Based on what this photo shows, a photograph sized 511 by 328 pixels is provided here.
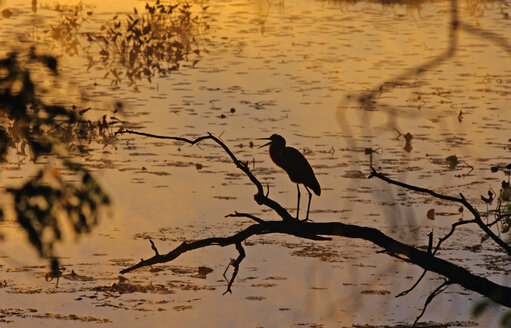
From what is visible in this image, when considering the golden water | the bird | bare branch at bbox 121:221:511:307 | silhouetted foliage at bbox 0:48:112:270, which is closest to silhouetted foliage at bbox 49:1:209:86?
Answer: the golden water

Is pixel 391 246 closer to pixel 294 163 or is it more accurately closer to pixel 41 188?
pixel 41 188

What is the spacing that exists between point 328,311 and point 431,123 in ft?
17.6

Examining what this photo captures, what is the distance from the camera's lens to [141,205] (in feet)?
26.9

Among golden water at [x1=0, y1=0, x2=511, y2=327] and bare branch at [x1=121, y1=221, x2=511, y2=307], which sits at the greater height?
bare branch at [x1=121, y1=221, x2=511, y2=307]

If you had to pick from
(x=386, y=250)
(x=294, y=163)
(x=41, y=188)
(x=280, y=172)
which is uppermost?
(x=41, y=188)

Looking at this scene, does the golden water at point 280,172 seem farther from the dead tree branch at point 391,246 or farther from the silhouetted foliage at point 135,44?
the silhouetted foliage at point 135,44

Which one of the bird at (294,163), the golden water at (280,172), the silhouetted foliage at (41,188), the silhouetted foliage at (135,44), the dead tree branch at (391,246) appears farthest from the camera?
the silhouetted foliage at (135,44)

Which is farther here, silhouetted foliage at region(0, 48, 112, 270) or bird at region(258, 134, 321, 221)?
bird at region(258, 134, 321, 221)

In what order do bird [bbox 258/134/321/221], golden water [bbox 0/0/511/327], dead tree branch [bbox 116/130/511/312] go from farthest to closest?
bird [bbox 258/134/321/221] < golden water [bbox 0/0/511/327] < dead tree branch [bbox 116/130/511/312]

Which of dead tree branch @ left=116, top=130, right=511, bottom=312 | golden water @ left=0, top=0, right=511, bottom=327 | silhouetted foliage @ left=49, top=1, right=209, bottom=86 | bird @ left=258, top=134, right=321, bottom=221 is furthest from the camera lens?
silhouetted foliage @ left=49, top=1, right=209, bottom=86

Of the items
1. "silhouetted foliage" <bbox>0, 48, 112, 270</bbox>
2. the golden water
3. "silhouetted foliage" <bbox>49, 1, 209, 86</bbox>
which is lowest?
the golden water

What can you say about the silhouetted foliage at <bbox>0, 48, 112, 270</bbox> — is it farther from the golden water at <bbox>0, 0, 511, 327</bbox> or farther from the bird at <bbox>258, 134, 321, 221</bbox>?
the bird at <bbox>258, 134, 321, 221</bbox>

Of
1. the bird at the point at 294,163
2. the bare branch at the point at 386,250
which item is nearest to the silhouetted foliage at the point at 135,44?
the bird at the point at 294,163

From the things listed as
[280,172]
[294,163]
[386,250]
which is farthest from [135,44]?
[386,250]
